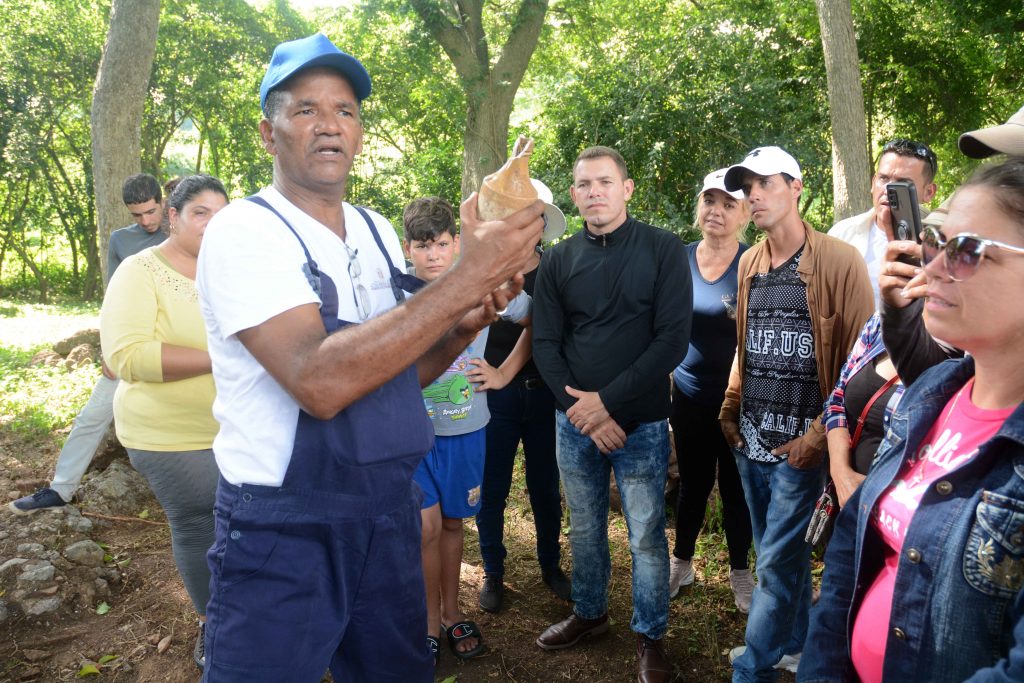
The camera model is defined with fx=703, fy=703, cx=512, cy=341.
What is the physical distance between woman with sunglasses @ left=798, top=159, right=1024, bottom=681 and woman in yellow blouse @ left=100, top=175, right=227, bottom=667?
2.47m

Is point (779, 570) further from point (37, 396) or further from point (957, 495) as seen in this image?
point (37, 396)

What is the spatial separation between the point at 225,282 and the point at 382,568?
0.85 meters

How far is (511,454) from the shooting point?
396 cm

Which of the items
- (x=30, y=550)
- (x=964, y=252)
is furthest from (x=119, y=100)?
(x=964, y=252)

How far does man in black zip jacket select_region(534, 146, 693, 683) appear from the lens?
3164 millimetres

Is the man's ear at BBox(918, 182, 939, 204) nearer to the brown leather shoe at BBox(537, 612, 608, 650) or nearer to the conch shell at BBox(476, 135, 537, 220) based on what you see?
the brown leather shoe at BBox(537, 612, 608, 650)

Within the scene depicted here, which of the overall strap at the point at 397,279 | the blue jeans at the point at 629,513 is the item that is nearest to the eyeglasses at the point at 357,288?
the overall strap at the point at 397,279

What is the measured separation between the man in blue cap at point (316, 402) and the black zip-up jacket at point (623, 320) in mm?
1442

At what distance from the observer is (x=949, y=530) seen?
143 cm

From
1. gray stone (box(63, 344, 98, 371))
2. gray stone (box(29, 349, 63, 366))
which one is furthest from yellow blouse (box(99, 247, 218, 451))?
gray stone (box(29, 349, 63, 366))

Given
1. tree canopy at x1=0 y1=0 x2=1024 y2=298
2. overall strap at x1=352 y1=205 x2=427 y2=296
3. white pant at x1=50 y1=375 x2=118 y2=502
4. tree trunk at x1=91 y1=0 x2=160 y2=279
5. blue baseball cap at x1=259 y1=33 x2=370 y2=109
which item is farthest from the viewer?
tree canopy at x1=0 y1=0 x2=1024 y2=298

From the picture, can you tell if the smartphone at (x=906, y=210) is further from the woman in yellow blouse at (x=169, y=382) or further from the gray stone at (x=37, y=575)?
the gray stone at (x=37, y=575)

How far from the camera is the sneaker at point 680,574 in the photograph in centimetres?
395

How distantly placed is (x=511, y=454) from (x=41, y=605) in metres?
2.57
